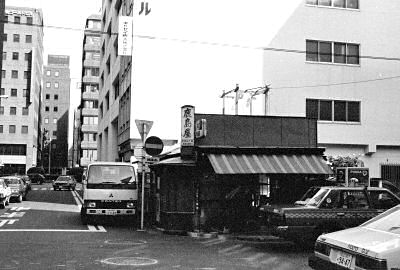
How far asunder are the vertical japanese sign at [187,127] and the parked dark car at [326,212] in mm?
4321

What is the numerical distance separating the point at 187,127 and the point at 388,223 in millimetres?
10151

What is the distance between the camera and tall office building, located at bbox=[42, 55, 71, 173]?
13562 centimetres

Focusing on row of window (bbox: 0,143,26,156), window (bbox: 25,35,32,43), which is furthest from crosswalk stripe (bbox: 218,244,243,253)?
window (bbox: 25,35,32,43)

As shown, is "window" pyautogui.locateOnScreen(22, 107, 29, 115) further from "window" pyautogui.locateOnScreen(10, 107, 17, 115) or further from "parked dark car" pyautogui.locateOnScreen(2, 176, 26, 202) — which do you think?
"parked dark car" pyautogui.locateOnScreen(2, 176, 26, 202)

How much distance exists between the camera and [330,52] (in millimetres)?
31875

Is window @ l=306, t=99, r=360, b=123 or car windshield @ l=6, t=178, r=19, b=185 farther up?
window @ l=306, t=99, r=360, b=123

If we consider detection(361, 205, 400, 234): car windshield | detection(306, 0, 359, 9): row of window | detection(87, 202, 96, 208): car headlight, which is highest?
detection(306, 0, 359, 9): row of window

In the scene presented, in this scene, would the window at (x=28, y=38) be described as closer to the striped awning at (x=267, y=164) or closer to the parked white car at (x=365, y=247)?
the striped awning at (x=267, y=164)

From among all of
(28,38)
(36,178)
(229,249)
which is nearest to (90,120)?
(28,38)

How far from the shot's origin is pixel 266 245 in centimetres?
1309

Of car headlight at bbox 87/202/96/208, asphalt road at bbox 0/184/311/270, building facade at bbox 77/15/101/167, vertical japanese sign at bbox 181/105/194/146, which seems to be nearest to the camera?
asphalt road at bbox 0/184/311/270

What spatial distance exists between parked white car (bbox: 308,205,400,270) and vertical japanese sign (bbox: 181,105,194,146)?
9304mm

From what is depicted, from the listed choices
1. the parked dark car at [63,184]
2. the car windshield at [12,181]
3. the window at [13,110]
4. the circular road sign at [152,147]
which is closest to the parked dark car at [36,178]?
the parked dark car at [63,184]

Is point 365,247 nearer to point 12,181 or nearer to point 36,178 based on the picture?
point 12,181
